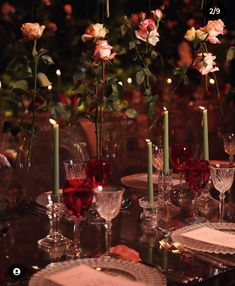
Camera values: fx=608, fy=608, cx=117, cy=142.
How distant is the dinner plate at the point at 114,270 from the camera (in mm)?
1229

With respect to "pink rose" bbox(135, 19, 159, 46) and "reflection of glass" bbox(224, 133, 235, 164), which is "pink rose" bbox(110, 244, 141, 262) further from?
"reflection of glass" bbox(224, 133, 235, 164)

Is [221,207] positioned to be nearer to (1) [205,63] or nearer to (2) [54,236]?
(1) [205,63]

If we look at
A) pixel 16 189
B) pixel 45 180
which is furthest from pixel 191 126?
pixel 16 189

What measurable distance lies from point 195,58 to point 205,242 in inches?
27.8

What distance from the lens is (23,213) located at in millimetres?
1793

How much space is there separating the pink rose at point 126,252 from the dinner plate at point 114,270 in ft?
0.21

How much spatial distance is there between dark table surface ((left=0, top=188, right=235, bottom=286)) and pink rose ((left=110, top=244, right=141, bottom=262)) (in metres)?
0.02

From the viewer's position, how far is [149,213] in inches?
66.9

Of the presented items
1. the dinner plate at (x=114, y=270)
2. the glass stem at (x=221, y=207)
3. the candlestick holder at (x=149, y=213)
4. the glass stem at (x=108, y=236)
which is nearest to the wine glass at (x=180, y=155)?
the glass stem at (x=221, y=207)

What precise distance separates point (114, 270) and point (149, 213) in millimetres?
419

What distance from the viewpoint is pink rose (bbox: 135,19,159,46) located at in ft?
6.11

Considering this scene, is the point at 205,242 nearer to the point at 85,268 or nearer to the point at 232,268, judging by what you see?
the point at 232,268

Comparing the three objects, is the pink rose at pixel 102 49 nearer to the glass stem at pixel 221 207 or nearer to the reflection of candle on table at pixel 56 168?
the reflection of candle on table at pixel 56 168

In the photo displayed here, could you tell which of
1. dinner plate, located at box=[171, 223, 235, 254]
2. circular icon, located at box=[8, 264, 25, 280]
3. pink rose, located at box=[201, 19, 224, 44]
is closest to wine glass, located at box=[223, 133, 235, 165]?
pink rose, located at box=[201, 19, 224, 44]
